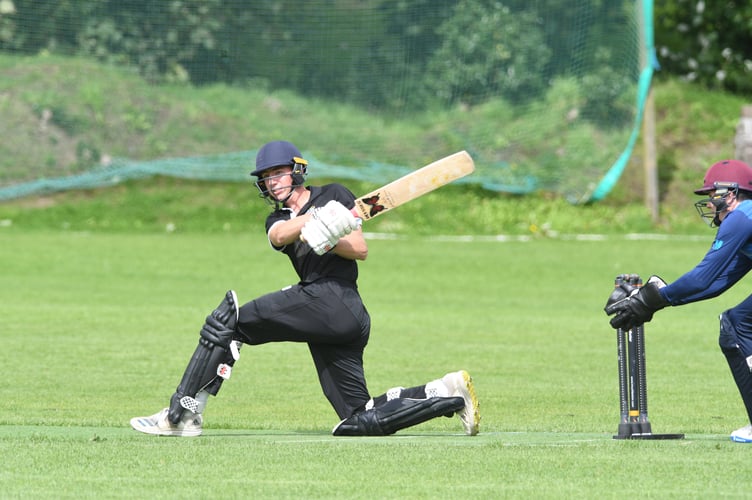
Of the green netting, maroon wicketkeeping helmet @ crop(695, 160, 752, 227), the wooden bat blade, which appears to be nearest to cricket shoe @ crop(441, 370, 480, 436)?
the wooden bat blade

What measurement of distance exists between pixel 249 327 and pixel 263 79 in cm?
1683

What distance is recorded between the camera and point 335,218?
24.9 ft

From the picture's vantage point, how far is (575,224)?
78.3ft

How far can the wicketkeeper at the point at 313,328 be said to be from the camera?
788cm

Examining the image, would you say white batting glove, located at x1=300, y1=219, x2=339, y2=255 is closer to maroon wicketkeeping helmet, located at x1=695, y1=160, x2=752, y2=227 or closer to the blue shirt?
the blue shirt

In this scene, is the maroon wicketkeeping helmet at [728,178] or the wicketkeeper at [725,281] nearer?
the wicketkeeper at [725,281]

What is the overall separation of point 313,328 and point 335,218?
79 cm

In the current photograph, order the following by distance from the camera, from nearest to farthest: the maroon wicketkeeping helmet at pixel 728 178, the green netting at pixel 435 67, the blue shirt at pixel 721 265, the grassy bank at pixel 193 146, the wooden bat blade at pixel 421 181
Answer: the blue shirt at pixel 721 265
the maroon wicketkeeping helmet at pixel 728 178
the wooden bat blade at pixel 421 181
the grassy bank at pixel 193 146
the green netting at pixel 435 67

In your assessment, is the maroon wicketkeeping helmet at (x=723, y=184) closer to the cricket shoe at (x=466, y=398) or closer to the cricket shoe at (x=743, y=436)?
the cricket shoe at (x=743, y=436)

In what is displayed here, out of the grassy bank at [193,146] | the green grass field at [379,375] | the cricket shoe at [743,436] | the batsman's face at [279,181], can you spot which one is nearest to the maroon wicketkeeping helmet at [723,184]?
the cricket shoe at [743,436]

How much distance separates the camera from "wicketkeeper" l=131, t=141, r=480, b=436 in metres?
7.88

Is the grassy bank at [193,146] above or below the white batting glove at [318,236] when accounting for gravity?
below

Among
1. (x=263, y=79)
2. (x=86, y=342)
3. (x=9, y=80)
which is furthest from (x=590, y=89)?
(x=86, y=342)

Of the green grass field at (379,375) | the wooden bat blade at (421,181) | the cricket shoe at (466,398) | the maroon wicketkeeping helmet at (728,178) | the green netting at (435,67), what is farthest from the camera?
the green netting at (435,67)
